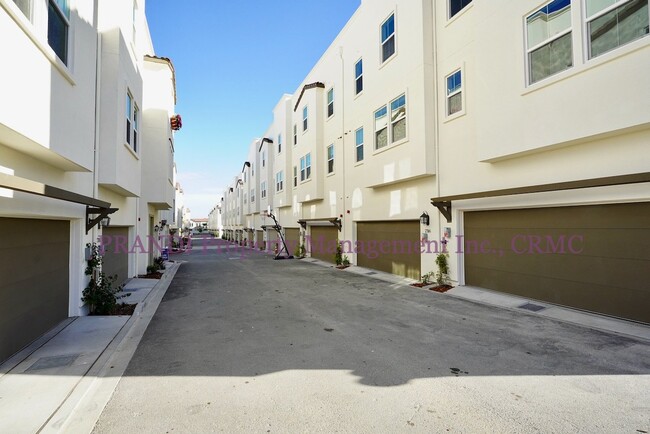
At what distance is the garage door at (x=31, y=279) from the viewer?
470cm

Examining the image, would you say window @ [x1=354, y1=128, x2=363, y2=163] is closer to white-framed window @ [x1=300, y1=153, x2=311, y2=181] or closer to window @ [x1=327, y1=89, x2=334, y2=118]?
window @ [x1=327, y1=89, x2=334, y2=118]

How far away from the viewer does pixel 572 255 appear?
730 centimetres

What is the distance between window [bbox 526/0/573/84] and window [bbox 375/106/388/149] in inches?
Answer: 234

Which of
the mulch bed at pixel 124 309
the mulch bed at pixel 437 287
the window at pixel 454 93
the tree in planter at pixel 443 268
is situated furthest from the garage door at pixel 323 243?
the mulch bed at pixel 124 309

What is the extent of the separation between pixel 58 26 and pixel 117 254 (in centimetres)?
686

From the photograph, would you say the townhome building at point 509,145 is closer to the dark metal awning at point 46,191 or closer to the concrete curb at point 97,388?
the concrete curb at point 97,388

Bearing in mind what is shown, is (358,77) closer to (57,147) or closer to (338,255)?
(338,255)

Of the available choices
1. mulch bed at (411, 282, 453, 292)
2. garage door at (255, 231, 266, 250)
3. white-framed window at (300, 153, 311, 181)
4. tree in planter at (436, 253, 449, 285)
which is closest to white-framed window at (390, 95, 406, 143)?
tree in planter at (436, 253, 449, 285)

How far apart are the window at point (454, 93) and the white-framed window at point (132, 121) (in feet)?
31.3

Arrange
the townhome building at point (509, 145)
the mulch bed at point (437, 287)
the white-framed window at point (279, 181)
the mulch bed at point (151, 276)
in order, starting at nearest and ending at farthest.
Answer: the townhome building at point (509, 145)
the mulch bed at point (437, 287)
the mulch bed at point (151, 276)
the white-framed window at point (279, 181)

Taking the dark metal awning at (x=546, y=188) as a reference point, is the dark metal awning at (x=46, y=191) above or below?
below

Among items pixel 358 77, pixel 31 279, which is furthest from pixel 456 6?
pixel 31 279

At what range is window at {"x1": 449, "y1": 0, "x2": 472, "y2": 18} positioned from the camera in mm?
10023

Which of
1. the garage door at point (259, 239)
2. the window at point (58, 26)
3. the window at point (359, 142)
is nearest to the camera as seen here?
the window at point (58, 26)
